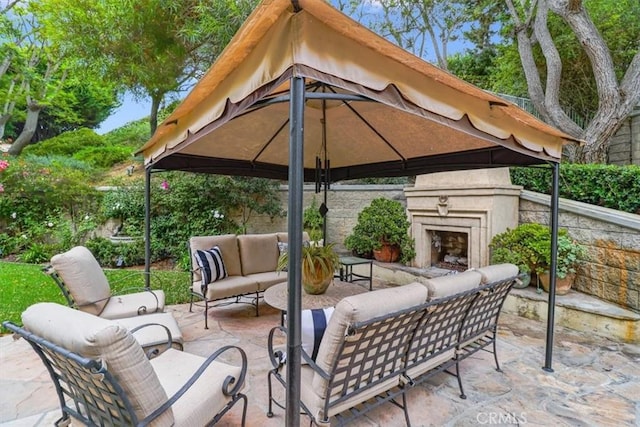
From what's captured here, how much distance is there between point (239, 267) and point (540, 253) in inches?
157

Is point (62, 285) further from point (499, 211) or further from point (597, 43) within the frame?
point (597, 43)

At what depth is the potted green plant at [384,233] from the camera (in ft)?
20.5

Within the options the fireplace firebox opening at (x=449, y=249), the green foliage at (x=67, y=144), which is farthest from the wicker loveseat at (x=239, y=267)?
the green foliage at (x=67, y=144)

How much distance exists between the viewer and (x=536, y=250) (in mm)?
4230

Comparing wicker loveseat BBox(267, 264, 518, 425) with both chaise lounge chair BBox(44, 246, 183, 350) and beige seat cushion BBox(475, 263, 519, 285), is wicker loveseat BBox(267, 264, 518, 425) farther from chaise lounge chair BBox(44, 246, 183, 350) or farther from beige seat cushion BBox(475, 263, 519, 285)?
chaise lounge chair BBox(44, 246, 183, 350)

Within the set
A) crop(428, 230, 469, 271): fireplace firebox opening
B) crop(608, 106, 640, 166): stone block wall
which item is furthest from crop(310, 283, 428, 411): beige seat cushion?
crop(608, 106, 640, 166): stone block wall

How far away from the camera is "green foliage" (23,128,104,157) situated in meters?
12.8

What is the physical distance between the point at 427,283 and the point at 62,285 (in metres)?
3.07

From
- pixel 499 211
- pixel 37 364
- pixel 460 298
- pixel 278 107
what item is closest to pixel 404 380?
pixel 460 298

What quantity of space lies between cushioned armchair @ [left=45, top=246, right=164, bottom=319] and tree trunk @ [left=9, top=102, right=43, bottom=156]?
12.9 m

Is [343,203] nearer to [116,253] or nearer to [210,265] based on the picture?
[210,265]

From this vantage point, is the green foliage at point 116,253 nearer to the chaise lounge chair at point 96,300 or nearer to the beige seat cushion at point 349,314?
the chaise lounge chair at point 96,300

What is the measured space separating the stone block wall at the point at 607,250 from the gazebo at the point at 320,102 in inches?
59.1

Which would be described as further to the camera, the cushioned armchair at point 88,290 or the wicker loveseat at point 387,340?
the cushioned armchair at point 88,290
